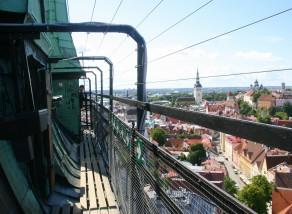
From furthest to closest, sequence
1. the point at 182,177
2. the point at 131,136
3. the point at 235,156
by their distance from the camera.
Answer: the point at 235,156, the point at 131,136, the point at 182,177

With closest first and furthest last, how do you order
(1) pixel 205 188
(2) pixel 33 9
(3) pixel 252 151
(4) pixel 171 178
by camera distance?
(1) pixel 205 188 → (4) pixel 171 178 → (2) pixel 33 9 → (3) pixel 252 151

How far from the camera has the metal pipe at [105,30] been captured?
2.92 meters

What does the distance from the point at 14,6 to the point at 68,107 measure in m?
6.90

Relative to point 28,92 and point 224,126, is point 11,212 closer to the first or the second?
point 28,92

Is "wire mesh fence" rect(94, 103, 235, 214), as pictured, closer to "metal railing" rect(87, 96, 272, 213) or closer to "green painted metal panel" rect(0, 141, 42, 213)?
"metal railing" rect(87, 96, 272, 213)

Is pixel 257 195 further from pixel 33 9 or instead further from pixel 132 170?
pixel 132 170

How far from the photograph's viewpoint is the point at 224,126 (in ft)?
3.79

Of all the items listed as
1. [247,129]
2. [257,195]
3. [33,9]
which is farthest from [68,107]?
[257,195]

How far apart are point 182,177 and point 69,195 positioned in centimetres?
354

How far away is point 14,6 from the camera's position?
3.87 meters

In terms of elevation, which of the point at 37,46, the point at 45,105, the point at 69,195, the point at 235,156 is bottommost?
the point at 235,156

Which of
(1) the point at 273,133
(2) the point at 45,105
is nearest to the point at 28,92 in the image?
(2) the point at 45,105

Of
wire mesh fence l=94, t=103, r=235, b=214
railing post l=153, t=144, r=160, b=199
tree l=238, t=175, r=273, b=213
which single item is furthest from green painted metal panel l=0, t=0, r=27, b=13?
tree l=238, t=175, r=273, b=213

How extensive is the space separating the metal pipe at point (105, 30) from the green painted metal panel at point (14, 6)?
377 mm
